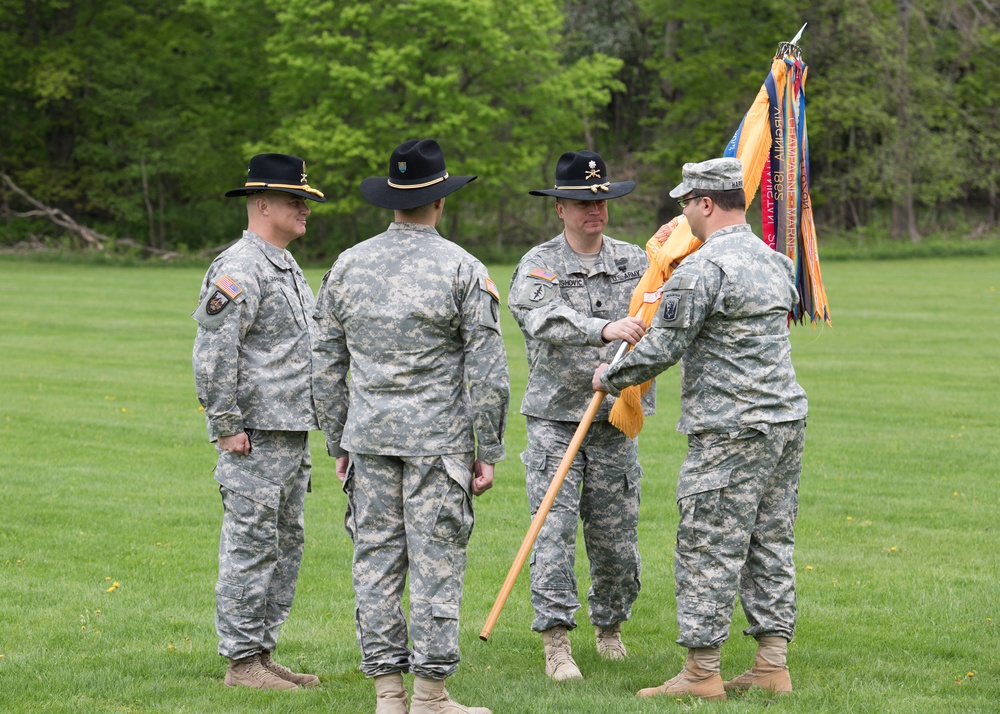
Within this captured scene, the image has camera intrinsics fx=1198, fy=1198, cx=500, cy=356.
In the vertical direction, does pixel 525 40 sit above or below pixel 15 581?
above

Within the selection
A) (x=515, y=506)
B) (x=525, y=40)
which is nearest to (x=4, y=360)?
(x=515, y=506)

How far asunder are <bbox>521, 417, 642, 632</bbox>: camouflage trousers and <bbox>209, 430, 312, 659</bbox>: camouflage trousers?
1.30 meters

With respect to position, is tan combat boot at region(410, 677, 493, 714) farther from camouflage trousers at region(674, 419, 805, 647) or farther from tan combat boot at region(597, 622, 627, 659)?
tan combat boot at region(597, 622, 627, 659)

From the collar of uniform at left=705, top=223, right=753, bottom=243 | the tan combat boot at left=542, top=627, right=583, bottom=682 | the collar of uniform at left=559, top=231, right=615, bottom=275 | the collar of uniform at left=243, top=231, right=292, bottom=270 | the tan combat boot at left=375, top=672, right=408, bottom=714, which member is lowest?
the tan combat boot at left=542, top=627, right=583, bottom=682

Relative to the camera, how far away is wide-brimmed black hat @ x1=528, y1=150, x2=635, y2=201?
6.15 m

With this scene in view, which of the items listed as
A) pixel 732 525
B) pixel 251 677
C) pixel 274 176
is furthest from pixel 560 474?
pixel 274 176

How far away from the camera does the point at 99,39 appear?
48.6 metres

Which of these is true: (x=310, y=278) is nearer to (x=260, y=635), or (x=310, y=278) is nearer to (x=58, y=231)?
(x=58, y=231)

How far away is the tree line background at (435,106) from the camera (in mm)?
44969

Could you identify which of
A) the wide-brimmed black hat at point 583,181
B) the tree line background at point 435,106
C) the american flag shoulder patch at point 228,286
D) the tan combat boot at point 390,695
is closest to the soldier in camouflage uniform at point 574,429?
the wide-brimmed black hat at point 583,181

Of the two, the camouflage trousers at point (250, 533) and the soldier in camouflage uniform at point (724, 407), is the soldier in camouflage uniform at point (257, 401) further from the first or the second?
the soldier in camouflage uniform at point (724, 407)

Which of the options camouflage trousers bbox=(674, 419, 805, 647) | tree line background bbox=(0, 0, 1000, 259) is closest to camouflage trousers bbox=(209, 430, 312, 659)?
camouflage trousers bbox=(674, 419, 805, 647)

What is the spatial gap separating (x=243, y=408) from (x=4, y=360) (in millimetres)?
14550

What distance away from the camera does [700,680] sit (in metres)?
5.49
